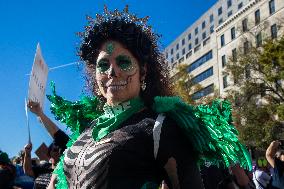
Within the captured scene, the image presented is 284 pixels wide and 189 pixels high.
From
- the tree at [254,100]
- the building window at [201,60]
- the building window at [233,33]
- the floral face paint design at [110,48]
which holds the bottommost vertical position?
the floral face paint design at [110,48]

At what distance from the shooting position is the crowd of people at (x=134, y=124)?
183 centimetres

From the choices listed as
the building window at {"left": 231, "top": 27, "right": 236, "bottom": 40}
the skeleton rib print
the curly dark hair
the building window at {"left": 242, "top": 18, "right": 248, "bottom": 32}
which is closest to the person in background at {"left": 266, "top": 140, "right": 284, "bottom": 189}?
the curly dark hair

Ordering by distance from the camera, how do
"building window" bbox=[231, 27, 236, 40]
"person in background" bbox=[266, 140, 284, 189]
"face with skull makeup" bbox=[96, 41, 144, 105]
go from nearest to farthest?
"face with skull makeup" bbox=[96, 41, 144, 105] → "person in background" bbox=[266, 140, 284, 189] → "building window" bbox=[231, 27, 236, 40]

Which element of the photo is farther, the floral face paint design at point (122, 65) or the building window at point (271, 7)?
the building window at point (271, 7)

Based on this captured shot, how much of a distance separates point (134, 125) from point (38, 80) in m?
1.17

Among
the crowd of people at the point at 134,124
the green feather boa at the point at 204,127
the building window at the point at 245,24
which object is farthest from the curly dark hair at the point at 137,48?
the building window at the point at 245,24

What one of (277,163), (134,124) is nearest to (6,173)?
(277,163)

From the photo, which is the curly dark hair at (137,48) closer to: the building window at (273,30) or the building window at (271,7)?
Result: the building window at (273,30)

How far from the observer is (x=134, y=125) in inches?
77.8

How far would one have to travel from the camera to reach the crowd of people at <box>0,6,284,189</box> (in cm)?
183

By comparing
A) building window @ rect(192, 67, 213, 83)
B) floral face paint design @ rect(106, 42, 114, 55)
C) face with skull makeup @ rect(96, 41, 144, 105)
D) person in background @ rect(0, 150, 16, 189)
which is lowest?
person in background @ rect(0, 150, 16, 189)

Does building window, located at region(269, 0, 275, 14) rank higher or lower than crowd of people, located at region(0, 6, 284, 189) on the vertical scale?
higher

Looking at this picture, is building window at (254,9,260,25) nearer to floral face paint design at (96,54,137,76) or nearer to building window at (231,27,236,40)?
building window at (231,27,236,40)

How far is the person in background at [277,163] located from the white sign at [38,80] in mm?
3982
